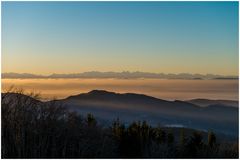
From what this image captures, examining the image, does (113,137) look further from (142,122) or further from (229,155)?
(229,155)

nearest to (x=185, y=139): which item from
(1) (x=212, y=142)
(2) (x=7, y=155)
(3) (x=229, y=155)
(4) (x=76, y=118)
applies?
(1) (x=212, y=142)

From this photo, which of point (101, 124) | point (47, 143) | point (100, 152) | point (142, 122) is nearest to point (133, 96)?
point (142, 122)

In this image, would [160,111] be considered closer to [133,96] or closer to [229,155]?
[133,96]

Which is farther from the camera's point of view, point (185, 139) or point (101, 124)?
point (185, 139)

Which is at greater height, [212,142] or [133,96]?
[133,96]

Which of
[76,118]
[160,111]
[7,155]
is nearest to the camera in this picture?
[7,155]

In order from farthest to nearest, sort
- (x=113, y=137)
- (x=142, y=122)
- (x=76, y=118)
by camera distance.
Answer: (x=142, y=122) → (x=113, y=137) → (x=76, y=118)
